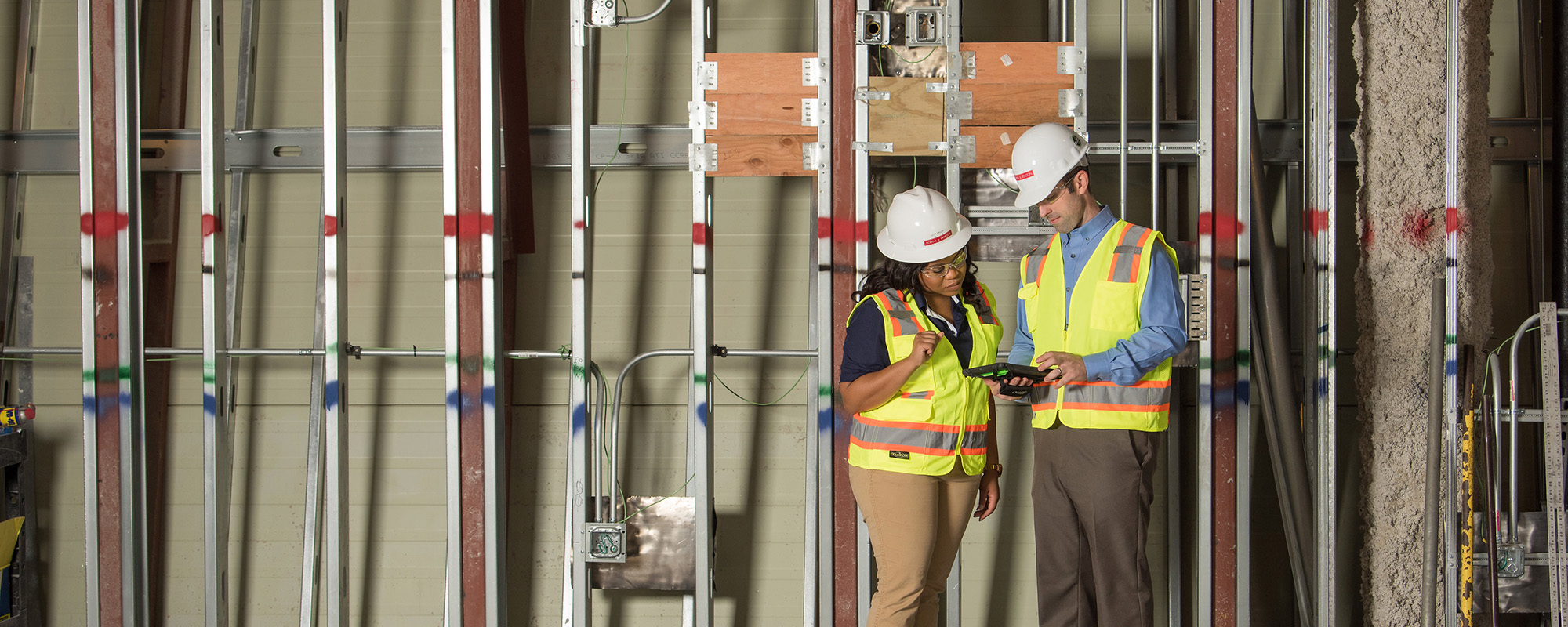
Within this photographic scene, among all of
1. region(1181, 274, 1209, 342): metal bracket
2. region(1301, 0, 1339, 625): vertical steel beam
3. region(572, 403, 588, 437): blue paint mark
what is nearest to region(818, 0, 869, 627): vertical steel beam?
region(572, 403, 588, 437): blue paint mark

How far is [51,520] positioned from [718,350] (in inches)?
107

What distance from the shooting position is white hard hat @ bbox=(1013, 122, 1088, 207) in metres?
2.55

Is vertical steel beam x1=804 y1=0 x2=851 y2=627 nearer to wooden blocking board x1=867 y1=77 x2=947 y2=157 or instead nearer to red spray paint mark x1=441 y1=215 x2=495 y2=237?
wooden blocking board x1=867 y1=77 x2=947 y2=157

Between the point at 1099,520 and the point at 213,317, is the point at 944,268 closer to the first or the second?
the point at 1099,520

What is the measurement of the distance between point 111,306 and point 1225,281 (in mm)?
3480

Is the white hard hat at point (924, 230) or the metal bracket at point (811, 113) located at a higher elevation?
the metal bracket at point (811, 113)

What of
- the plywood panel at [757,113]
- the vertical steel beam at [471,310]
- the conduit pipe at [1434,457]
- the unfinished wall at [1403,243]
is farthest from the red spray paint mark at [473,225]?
the conduit pipe at [1434,457]

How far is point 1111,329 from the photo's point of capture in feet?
8.00

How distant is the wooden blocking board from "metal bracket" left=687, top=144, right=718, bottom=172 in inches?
19.1

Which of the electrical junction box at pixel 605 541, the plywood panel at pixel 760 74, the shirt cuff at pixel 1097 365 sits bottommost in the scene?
the electrical junction box at pixel 605 541

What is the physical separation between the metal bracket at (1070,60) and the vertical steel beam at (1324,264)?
71cm

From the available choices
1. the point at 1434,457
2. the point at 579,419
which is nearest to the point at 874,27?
the point at 579,419

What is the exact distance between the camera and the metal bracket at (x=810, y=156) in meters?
2.96

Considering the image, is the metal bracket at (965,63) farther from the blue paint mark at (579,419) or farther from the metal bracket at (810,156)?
the blue paint mark at (579,419)
